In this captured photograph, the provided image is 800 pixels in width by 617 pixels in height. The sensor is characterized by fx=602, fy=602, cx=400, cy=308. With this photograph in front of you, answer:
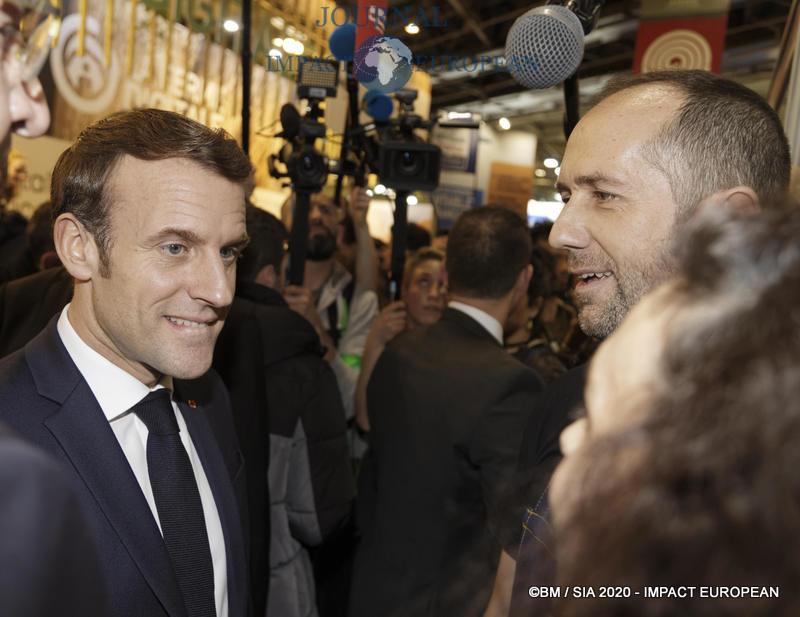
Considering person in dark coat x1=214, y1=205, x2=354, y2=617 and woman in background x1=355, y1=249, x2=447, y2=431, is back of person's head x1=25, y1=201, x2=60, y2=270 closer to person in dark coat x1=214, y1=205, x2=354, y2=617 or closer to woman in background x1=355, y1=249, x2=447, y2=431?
person in dark coat x1=214, y1=205, x2=354, y2=617

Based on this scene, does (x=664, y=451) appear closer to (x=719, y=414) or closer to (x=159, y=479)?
(x=719, y=414)

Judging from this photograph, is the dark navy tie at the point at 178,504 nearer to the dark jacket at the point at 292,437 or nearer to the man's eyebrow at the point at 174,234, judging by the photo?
the man's eyebrow at the point at 174,234

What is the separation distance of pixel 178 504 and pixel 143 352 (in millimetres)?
301

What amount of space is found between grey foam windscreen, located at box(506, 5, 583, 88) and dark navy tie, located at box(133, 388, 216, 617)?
100 centimetres

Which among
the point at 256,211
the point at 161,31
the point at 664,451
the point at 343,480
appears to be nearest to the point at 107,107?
the point at 161,31

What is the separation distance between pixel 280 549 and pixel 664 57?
179 inches

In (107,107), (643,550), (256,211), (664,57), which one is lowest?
(643,550)

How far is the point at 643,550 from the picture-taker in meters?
0.36

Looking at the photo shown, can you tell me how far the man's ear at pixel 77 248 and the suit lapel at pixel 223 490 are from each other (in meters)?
0.35

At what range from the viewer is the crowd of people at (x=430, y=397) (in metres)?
0.36

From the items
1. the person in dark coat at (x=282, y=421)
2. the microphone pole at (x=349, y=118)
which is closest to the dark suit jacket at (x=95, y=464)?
the person in dark coat at (x=282, y=421)

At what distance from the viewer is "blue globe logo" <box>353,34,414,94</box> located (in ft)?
5.96

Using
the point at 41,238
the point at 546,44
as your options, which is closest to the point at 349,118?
the point at 41,238

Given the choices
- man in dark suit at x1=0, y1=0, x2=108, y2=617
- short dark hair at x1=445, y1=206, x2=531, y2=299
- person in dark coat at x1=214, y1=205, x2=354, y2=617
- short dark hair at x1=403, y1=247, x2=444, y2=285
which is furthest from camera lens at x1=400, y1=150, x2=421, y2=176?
man in dark suit at x1=0, y1=0, x2=108, y2=617
